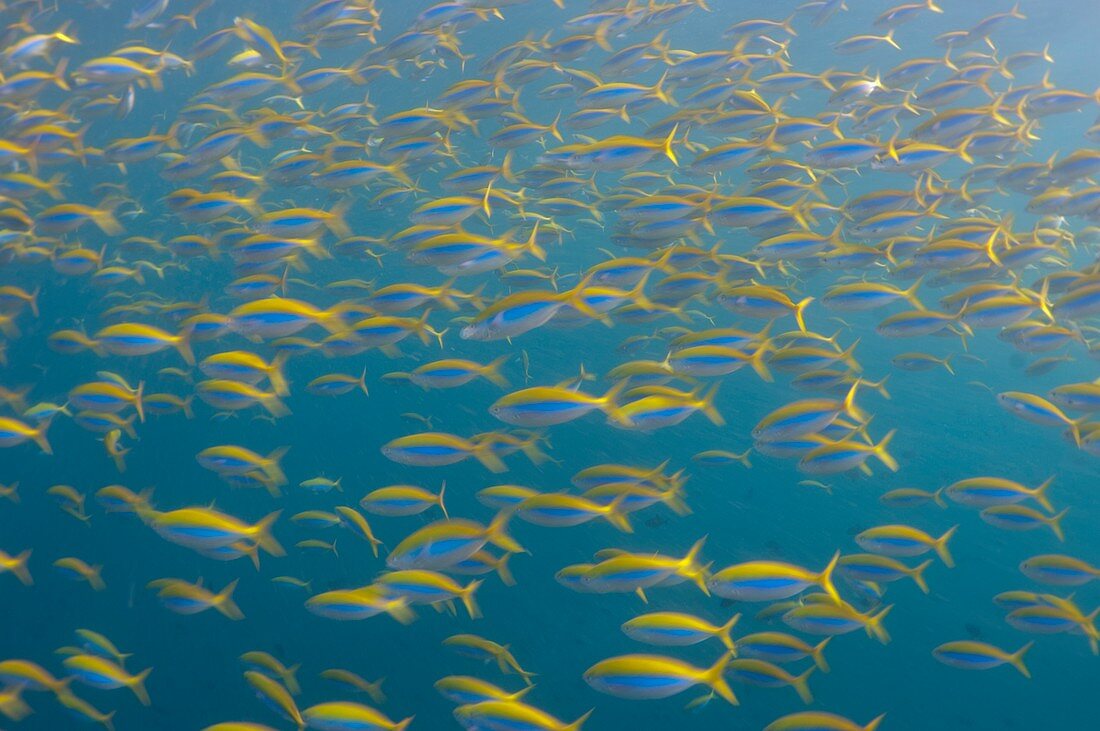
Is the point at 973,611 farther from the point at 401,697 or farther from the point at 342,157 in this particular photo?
the point at 342,157

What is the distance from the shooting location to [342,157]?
19.6 ft

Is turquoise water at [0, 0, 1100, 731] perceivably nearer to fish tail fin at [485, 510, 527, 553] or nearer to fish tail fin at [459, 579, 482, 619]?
fish tail fin at [459, 579, 482, 619]

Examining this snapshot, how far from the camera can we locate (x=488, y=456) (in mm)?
3922

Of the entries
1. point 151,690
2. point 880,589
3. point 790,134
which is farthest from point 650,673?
point 151,690

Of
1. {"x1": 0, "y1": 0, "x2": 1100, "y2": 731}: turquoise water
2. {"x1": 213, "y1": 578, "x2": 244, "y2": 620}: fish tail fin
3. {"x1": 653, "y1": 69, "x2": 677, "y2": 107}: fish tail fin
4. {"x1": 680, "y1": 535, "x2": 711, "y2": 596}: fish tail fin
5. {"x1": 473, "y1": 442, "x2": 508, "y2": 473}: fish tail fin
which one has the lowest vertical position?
{"x1": 0, "y1": 0, "x2": 1100, "y2": 731}: turquoise water

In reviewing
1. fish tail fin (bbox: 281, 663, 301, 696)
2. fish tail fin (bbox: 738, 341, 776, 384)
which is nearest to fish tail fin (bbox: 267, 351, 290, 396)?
fish tail fin (bbox: 281, 663, 301, 696)

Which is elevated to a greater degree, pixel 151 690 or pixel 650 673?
pixel 650 673

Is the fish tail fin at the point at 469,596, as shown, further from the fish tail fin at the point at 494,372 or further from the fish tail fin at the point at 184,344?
the fish tail fin at the point at 184,344

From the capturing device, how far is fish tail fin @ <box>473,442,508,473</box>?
12.6ft

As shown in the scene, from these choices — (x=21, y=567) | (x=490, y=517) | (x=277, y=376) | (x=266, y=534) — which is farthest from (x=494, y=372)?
(x=490, y=517)

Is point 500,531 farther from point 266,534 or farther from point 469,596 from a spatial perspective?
point 266,534

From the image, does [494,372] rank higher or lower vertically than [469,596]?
higher

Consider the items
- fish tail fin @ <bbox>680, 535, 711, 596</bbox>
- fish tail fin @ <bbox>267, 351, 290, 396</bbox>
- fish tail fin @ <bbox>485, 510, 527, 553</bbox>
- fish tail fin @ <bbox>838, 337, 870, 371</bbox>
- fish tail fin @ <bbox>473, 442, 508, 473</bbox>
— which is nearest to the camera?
fish tail fin @ <bbox>680, 535, 711, 596</bbox>

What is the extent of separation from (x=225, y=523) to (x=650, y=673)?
7.84 ft
